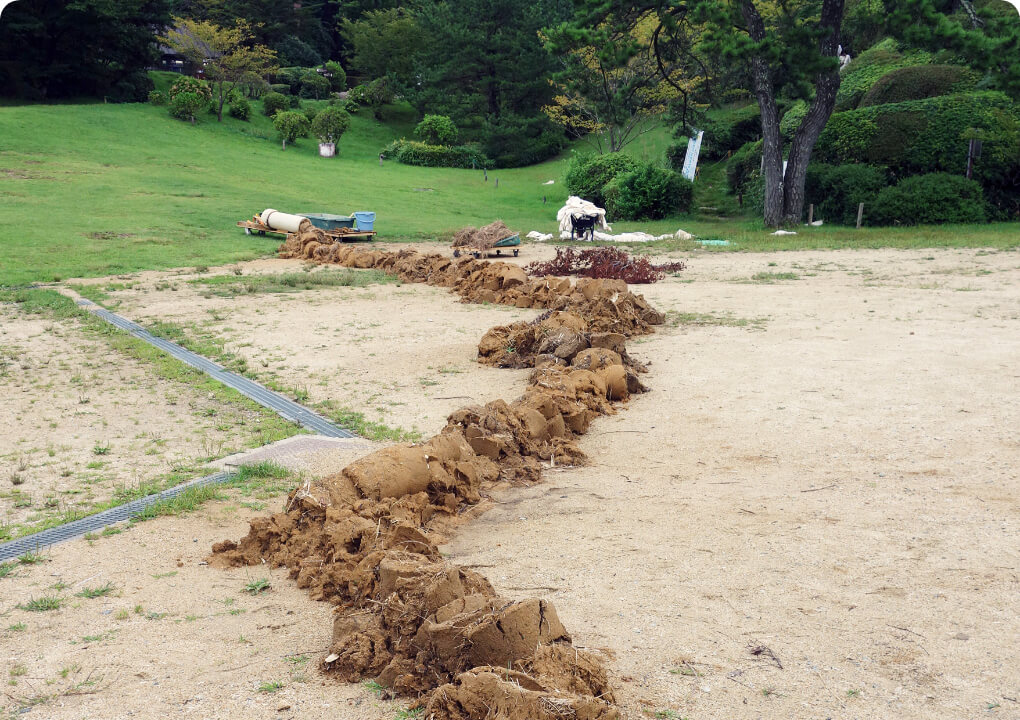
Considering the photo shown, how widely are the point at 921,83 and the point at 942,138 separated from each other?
14.8 ft

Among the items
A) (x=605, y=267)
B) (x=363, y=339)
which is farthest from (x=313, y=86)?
(x=363, y=339)

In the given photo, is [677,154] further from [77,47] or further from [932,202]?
[77,47]

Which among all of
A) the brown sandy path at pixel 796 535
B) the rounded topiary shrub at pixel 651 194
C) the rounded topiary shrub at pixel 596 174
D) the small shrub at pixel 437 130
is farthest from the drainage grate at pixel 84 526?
the small shrub at pixel 437 130

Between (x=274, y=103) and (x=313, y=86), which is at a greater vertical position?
(x=313, y=86)

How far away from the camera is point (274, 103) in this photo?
43.5m

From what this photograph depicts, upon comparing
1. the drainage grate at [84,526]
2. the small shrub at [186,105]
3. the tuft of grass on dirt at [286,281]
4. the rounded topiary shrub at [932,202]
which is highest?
the small shrub at [186,105]

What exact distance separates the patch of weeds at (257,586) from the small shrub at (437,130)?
4156 centimetres

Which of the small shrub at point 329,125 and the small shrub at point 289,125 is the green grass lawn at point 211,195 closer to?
the small shrub at point 289,125

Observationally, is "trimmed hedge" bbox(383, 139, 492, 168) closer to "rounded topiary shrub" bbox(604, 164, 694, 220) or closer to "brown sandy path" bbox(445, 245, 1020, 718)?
"rounded topiary shrub" bbox(604, 164, 694, 220)

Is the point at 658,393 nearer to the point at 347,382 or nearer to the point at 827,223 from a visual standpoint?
the point at 347,382

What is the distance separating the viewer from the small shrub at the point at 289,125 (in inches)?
1569

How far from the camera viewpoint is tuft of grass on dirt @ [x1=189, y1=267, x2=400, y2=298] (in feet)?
45.2

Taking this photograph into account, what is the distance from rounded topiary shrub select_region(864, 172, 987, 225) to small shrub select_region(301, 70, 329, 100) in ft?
122

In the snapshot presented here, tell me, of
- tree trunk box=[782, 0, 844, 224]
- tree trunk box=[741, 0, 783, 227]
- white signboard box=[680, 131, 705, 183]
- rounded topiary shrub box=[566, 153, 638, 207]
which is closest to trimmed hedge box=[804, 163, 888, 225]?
tree trunk box=[782, 0, 844, 224]
